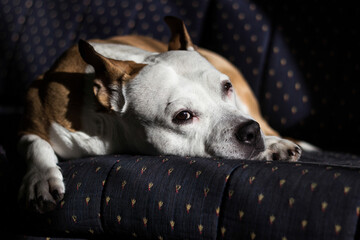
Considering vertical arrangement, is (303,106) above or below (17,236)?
above

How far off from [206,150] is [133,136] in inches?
12.6

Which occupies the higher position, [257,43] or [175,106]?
[257,43]

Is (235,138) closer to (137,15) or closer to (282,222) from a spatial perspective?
(282,222)

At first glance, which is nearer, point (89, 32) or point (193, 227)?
point (193, 227)

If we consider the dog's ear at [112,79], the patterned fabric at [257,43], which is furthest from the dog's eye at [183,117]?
the patterned fabric at [257,43]

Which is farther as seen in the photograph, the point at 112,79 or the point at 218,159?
the point at 112,79

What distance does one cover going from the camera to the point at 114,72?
154cm

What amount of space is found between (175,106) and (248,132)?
0.91ft

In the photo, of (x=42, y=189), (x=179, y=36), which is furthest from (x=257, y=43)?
(x=42, y=189)

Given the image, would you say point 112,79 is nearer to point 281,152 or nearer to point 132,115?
point 132,115

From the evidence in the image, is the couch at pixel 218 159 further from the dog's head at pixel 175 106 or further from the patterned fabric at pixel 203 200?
the dog's head at pixel 175 106

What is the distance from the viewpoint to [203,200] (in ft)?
3.81

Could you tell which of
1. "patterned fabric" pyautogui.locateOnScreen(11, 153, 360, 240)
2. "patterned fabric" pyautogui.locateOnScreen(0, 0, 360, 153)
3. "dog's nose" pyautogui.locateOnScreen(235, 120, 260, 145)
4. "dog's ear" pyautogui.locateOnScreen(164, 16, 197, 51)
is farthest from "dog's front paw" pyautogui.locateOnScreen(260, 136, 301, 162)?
"patterned fabric" pyautogui.locateOnScreen(0, 0, 360, 153)

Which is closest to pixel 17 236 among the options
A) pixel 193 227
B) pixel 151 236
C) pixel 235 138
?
pixel 151 236
